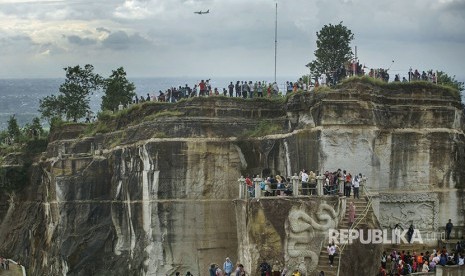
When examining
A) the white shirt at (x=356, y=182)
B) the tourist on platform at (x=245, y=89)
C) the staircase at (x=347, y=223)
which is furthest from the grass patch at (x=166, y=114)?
the staircase at (x=347, y=223)

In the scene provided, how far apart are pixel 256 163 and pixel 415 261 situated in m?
13.9

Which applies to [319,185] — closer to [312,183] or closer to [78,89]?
[312,183]

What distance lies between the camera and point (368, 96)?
59500 mm

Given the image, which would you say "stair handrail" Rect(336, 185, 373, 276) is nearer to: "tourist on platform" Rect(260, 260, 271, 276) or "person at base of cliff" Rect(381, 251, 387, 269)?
"person at base of cliff" Rect(381, 251, 387, 269)

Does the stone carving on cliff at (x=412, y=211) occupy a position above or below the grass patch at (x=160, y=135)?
below

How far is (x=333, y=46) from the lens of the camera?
77750 mm

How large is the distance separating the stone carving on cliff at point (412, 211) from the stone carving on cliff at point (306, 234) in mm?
8311

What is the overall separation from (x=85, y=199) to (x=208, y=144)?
1389 centimetres

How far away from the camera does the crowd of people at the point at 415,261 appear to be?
52531mm

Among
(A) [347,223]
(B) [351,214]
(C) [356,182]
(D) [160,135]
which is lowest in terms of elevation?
(A) [347,223]

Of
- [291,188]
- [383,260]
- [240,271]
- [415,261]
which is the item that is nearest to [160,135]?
[291,188]

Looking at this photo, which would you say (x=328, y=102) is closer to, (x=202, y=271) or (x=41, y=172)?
(x=202, y=271)

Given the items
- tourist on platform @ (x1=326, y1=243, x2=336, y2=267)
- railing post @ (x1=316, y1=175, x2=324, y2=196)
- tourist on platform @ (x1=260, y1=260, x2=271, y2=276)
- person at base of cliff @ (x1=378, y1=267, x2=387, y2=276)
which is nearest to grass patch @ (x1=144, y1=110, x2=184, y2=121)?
railing post @ (x1=316, y1=175, x2=324, y2=196)

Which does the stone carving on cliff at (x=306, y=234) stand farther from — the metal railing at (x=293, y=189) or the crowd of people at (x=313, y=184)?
the crowd of people at (x=313, y=184)
